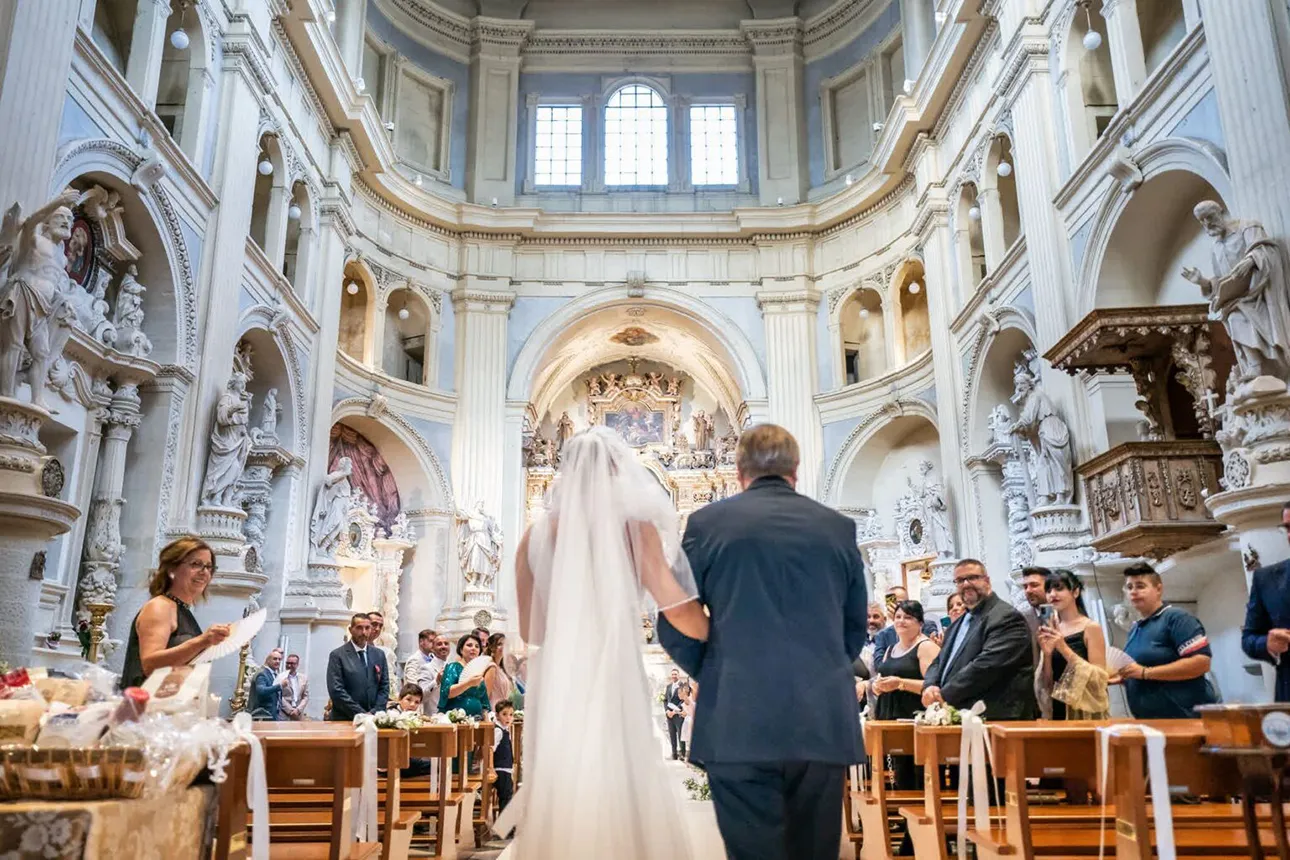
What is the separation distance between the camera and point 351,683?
23.5 feet

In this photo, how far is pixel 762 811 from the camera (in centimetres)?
282

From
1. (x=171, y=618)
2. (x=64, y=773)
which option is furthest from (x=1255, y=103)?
(x=64, y=773)

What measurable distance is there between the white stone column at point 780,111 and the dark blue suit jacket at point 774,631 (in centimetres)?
1842

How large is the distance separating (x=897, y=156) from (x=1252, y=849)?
1577 centimetres

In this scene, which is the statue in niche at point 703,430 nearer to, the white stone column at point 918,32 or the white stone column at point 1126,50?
the white stone column at point 918,32

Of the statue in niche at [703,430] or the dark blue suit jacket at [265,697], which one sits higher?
the statue in niche at [703,430]

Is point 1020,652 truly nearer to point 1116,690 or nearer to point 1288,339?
point 1288,339

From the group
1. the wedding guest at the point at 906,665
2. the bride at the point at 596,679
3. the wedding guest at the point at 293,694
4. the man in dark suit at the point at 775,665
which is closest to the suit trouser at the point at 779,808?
the man in dark suit at the point at 775,665

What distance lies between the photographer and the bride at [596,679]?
338cm

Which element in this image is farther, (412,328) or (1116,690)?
(412,328)

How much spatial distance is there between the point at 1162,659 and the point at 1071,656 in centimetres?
79

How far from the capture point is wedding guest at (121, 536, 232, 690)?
3.96 m

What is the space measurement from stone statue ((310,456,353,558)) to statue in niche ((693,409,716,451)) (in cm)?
987

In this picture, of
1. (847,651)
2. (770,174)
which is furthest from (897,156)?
(847,651)
